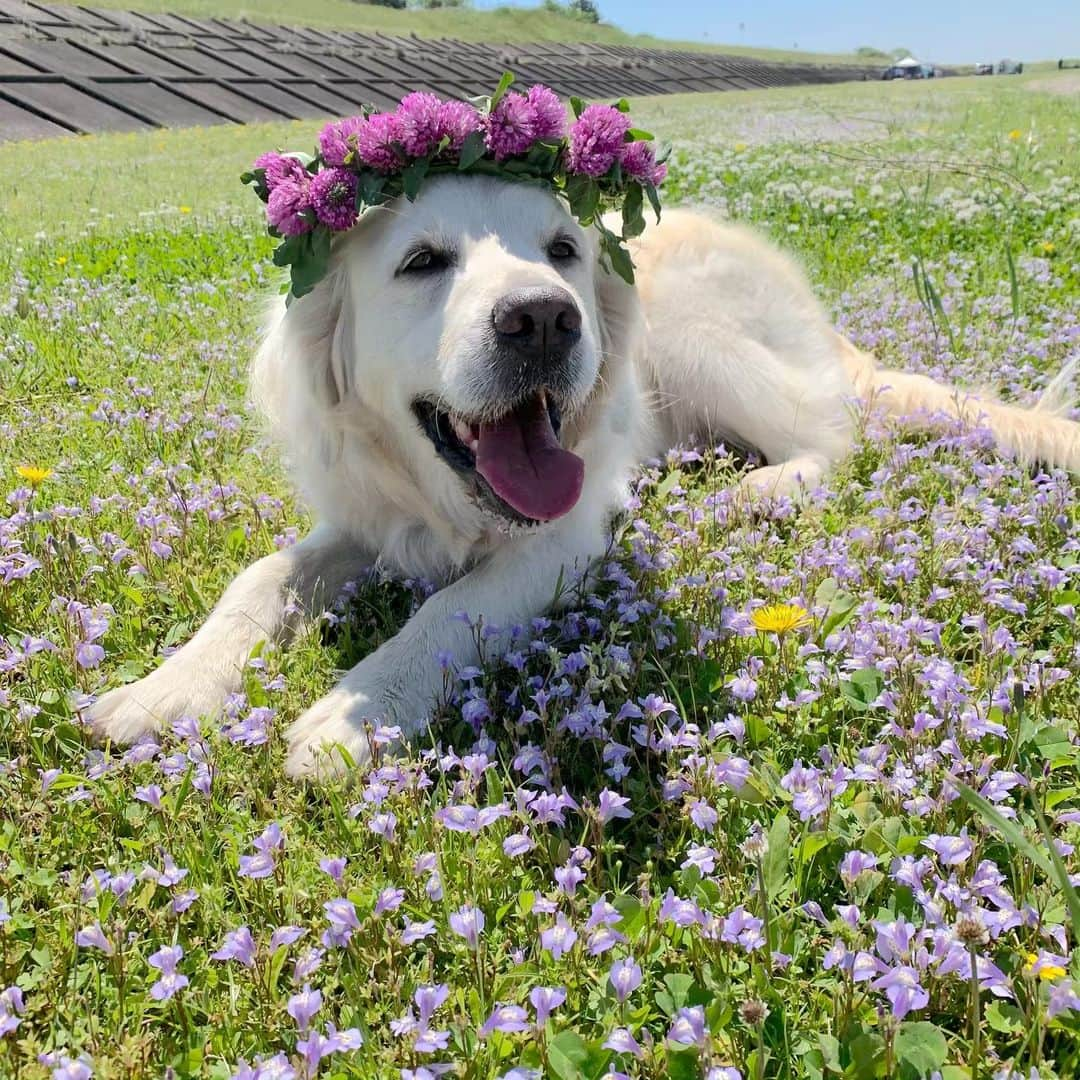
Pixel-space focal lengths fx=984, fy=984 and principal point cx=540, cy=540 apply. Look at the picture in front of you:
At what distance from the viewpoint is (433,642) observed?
2.57m

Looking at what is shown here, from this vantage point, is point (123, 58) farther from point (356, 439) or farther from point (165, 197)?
point (356, 439)

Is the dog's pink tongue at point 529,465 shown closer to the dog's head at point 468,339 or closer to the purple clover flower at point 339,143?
the dog's head at point 468,339

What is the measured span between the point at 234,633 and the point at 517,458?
923mm

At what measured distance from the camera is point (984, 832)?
5.64ft

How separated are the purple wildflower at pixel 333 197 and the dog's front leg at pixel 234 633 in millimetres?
984

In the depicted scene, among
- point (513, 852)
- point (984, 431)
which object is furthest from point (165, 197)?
point (513, 852)

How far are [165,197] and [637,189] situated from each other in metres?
A: 9.36

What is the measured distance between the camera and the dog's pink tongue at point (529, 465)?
9.15 feet

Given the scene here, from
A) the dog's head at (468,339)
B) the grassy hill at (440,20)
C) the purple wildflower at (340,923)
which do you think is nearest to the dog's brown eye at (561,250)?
the dog's head at (468,339)

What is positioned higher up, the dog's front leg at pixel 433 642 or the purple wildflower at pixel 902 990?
the purple wildflower at pixel 902 990

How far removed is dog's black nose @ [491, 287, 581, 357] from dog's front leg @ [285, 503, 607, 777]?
23.0 inches

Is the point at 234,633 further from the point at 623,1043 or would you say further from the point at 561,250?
the point at 623,1043

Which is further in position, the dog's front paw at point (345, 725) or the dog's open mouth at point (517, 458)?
the dog's open mouth at point (517, 458)

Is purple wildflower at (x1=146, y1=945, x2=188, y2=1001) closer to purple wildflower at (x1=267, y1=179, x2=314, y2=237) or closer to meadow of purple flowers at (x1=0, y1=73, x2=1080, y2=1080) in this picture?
meadow of purple flowers at (x1=0, y1=73, x2=1080, y2=1080)
